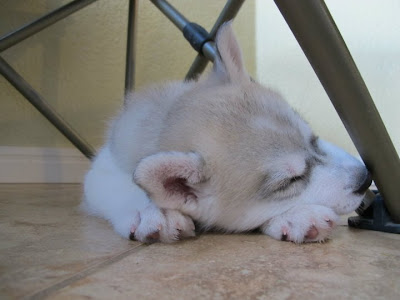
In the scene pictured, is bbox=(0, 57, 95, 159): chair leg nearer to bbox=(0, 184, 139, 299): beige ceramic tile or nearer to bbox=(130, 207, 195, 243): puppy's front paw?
bbox=(0, 184, 139, 299): beige ceramic tile

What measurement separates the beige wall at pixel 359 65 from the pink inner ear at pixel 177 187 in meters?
1.30

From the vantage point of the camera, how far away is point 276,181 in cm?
106

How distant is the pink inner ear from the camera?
1021 millimetres

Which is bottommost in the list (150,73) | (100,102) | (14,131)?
(14,131)

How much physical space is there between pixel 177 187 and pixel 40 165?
171cm

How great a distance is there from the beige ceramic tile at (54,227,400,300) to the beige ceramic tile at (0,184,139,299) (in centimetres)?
6

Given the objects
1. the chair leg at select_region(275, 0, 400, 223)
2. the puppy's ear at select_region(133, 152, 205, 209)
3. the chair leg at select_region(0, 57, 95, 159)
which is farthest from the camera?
the chair leg at select_region(0, 57, 95, 159)

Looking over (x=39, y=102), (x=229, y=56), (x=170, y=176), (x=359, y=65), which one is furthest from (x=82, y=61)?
(x=170, y=176)

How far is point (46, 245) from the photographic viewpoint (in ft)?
3.09

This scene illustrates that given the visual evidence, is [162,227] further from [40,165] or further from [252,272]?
[40,165]

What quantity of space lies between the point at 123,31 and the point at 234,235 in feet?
6.31

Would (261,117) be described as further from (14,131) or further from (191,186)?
(14,131)

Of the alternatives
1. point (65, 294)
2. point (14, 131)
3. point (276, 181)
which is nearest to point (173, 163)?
point (276, 181)

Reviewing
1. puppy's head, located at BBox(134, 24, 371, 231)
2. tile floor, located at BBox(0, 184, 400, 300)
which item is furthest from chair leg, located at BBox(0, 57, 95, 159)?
puppy's head, located at BBox(134, 24, 371, 231)
